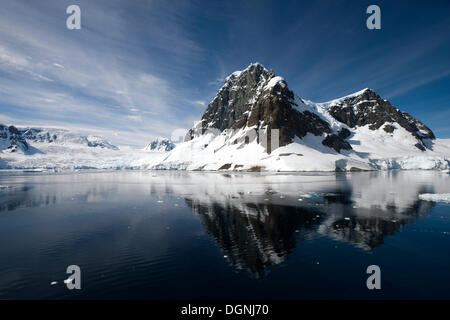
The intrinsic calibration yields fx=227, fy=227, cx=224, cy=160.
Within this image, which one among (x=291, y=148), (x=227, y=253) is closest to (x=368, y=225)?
(x=227, y=253)

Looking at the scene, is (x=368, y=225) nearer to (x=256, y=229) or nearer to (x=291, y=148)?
(x=256, y=229)

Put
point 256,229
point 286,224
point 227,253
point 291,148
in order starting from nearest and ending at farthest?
point 227,253, point 256,229, point 286,224, point 291,148

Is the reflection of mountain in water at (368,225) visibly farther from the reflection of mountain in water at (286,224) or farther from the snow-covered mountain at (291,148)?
the snow-covered mountain at (291,148)

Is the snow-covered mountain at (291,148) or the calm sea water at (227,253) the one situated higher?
the snow-covered mountain at (291,148)

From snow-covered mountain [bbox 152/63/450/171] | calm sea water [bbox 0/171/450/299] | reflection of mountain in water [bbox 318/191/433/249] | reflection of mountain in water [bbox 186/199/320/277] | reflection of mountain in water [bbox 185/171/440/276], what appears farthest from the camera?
snow-covered mountain [bbox 152/63/450/171]

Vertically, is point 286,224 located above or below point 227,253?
above

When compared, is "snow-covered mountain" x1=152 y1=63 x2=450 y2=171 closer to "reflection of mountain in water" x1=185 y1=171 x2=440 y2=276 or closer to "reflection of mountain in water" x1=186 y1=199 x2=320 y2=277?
"reflection of mountain in water" x1=185 y1=171 x2=440 y2=276

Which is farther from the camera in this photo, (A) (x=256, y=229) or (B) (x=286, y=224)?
(B) (x=286, y=224)

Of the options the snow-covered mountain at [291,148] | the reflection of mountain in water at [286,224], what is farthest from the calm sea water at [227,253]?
the snow-covered mountain at [291,148]

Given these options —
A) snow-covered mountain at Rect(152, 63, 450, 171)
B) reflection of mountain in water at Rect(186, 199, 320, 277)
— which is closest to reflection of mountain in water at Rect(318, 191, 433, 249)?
reflection of mountain in water at Rect(186, 199, 320, 277)

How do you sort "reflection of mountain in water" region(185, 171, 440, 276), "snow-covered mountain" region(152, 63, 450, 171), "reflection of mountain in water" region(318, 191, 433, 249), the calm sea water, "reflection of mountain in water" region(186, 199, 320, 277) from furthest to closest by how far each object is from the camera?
"snow-covered mountain" region(152, 63, 450, 171), "reflection of mountain in water" region(318, 191, 433, 249), "reflection of mountain in water" region(185, 171, 440, 276), "reflection of mountain in water" region(186, 199, 320, 277), the calm sea water

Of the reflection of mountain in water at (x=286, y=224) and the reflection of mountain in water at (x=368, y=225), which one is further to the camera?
the reflection of mountain in water at (x=368, y=225)
